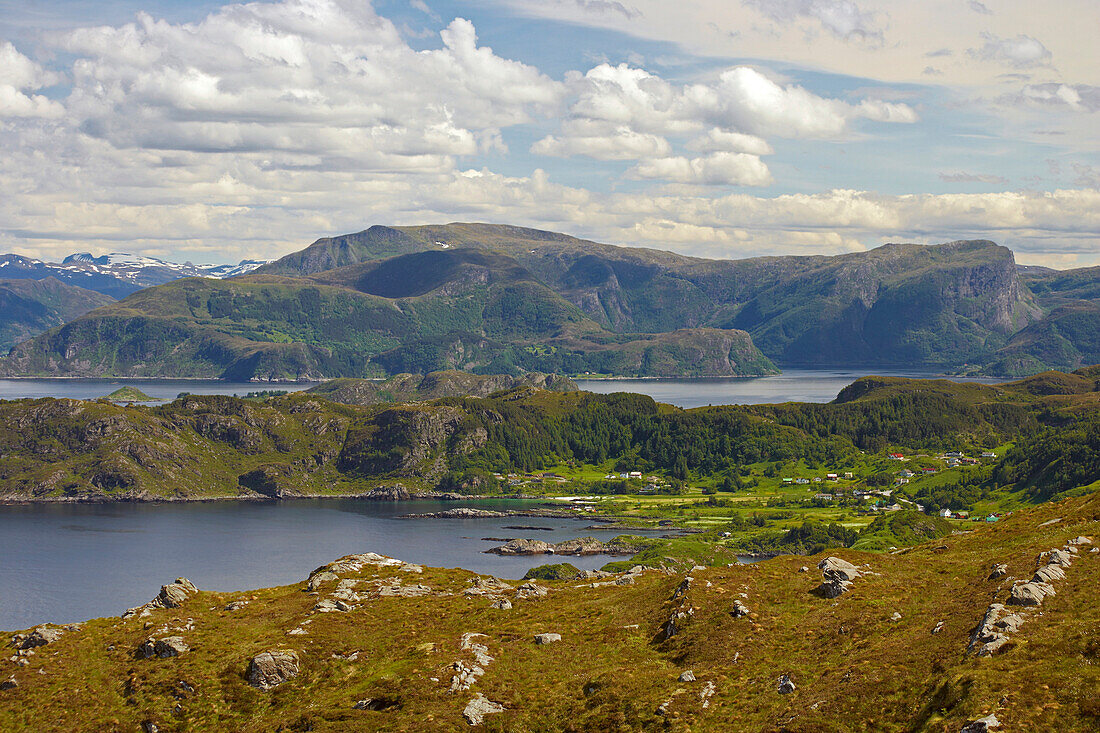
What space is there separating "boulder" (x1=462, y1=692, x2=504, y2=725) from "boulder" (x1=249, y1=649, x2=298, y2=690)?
1214cm

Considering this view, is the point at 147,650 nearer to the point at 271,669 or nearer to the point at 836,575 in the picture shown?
the point at 271,669

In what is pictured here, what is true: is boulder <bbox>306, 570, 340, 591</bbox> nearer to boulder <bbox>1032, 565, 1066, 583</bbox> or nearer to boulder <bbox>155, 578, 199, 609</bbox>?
boulder <bbox>155, 578, 199, 609</bbox>

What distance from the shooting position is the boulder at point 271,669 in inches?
2188

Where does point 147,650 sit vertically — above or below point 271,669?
below

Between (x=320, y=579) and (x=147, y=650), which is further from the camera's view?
(x=320, y=579)

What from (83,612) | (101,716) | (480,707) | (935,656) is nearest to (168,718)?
(101,716)

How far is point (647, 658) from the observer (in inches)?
2040

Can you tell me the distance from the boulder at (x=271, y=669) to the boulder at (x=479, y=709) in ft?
39.8


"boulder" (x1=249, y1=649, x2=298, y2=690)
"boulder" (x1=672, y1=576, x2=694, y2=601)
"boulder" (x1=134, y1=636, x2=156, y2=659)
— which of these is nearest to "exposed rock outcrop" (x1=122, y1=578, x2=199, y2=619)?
"boulder" (x1=134, y1=636, x2=156, y2=659)

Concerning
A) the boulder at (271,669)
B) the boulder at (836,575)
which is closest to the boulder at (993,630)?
the boulder at (836,575)

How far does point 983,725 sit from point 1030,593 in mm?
12123

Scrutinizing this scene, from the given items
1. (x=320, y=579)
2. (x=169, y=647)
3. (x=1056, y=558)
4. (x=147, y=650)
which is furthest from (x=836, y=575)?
(x=147, y=650)

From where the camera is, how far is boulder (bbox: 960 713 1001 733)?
3466 centimetres

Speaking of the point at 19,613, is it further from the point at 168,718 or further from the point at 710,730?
the point at 710,730
